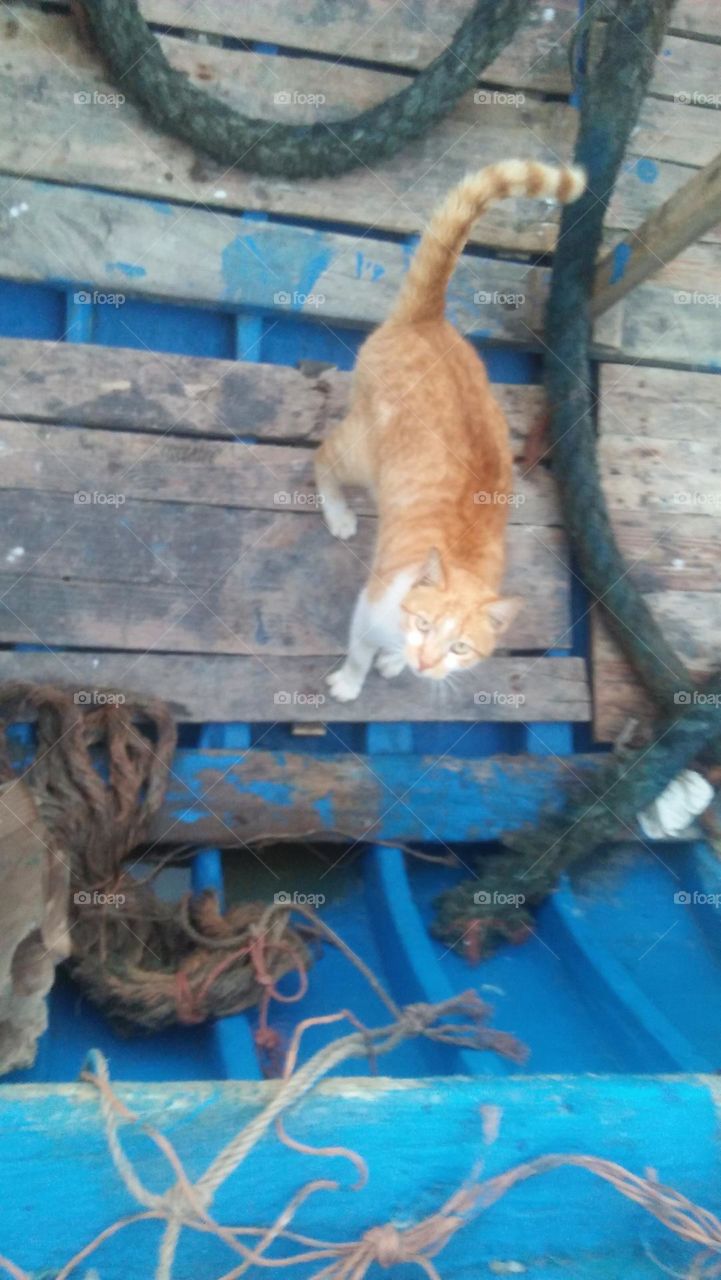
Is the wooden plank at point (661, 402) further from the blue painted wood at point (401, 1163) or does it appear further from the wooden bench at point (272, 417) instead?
the blue painted wood at point (401, 1163)

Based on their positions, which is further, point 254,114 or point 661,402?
point 661,402

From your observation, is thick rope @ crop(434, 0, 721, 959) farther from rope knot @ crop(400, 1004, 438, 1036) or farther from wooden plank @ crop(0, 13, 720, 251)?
rope knot @ crop(400, 1004, 438, 1036)

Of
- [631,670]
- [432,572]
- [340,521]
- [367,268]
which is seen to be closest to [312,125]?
[367,268]

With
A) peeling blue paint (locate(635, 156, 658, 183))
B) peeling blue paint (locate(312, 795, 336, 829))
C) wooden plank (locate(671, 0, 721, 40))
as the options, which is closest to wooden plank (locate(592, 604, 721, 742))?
peeling blue paint (locate(312, 795, 336, 829))

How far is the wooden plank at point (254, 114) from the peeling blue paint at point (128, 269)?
0.66 feet

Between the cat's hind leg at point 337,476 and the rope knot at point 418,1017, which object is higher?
the cat's hind leg at point 337,476

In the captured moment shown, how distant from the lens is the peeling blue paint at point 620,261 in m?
2.33

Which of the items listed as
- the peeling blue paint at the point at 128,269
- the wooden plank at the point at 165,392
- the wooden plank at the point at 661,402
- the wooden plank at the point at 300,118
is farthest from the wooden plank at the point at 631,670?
the peeling blue paint at the point at 128,269

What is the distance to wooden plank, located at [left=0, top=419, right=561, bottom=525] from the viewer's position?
2109 millimetres

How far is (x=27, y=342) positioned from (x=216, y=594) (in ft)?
2.35

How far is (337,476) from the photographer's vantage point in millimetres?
2254

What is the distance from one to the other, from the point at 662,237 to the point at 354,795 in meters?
1.49

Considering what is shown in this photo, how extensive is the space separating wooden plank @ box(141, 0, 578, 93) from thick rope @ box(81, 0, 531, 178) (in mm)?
160

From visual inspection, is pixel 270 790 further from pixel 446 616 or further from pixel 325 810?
pixel 446 616
